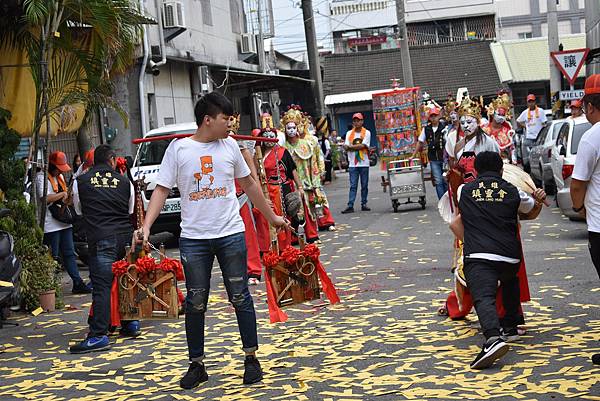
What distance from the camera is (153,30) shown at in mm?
27453

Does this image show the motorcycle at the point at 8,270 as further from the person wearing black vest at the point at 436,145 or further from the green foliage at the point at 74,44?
the person wearing black vest at the point at 436,145

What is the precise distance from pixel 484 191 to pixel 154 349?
325 centimetres

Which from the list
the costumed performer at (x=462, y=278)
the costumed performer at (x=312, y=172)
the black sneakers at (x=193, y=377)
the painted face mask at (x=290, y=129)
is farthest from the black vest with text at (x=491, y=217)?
the costumed performer at (x=312, y=172)

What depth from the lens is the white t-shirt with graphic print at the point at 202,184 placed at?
7568 millimetres

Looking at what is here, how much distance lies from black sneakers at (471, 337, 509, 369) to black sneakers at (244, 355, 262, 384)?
60.6 inches

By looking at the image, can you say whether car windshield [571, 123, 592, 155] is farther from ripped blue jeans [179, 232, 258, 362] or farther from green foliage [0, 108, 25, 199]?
ripped blue jeans [179, 232, 258, 362]

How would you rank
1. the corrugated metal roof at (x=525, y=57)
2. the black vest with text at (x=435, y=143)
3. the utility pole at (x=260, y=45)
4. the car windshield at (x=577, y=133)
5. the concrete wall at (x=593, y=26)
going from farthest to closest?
the corrugated metal roof at (x=525, y=57), the utility pole at (x=260, y=45), the concrete wall at (x=593, y=26), the black vest with text at (x=435, y=143), the car windshield at (x=577, y=133)

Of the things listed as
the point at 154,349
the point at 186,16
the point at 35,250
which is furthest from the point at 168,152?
the point at 186,16

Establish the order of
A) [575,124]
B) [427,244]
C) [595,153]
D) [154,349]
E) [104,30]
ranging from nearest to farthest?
[595,153] < [154,349] < [104,30] < [427,244] < [575,124]

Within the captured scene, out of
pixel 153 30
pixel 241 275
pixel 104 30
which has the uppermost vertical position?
pixel 153 30

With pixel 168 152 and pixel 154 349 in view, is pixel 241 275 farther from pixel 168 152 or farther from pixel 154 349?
pixel 154 349

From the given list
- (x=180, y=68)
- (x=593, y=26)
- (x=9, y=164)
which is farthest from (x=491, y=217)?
(x=593, y=26)

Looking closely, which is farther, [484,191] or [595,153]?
[484,191]

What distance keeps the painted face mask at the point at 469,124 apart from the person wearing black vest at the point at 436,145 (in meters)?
5.69
